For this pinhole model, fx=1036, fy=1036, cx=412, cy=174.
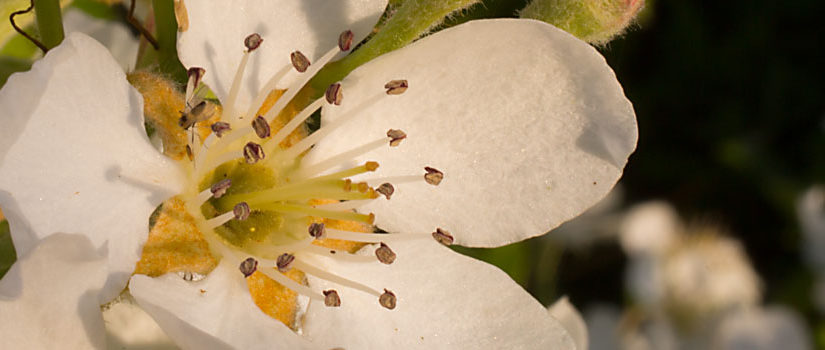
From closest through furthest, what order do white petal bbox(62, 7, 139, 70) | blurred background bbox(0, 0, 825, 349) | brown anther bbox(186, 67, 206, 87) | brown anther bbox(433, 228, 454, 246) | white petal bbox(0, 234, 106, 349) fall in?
1. white petal bbox(0, 234, 106, 349)
2. brown anther bbox(186, 67, 206, 87)
3. brown anther bbox(433, 228, 454, 246)
4. white petal bbox(62, 7, 139, 70)
5. blurred background bbox(0, 0, 825, 349)

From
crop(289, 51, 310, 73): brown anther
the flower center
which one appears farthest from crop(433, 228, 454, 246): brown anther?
crop(289, 51, 310, 73): brown anther

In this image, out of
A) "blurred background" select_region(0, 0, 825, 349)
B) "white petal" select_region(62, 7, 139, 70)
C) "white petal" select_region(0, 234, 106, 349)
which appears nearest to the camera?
"white petal" select_region(0, 234, 106, 349)

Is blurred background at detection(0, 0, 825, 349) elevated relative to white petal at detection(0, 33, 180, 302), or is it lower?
lower

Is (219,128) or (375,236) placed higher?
(219,128)

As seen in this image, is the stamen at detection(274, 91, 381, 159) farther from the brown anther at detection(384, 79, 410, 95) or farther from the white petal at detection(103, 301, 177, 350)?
the white petal at detection(103, 301, 177, 350)

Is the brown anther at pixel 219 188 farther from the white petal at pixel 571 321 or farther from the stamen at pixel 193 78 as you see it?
the white petal at pixel 571 321

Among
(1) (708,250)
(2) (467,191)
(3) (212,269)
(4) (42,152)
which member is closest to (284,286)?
(3) (212,269)

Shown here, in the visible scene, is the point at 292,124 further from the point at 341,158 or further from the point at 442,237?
the point at 442,237

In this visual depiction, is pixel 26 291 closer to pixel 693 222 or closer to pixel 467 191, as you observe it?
pixel 467 191

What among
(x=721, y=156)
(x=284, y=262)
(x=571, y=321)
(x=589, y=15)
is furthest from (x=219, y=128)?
(x=721, y=156)
